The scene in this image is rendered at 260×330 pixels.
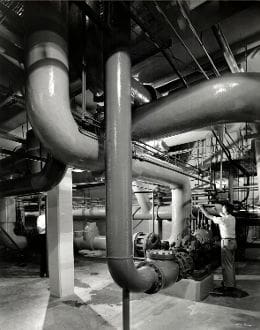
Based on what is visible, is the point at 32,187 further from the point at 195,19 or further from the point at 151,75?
the point at 195,19

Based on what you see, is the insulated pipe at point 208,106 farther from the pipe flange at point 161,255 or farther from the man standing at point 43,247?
the man standing at point 43,247

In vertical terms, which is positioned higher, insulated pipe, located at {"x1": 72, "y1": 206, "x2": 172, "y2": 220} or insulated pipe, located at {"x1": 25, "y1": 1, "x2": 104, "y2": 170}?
insulated pipe, located at {"x1": 25, "y1": 1, "x2": 104, "y2": 170}

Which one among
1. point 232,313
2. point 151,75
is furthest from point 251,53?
point 232,313

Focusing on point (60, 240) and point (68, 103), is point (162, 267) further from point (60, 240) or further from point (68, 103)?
point (68, 103)

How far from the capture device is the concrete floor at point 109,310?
149 inches

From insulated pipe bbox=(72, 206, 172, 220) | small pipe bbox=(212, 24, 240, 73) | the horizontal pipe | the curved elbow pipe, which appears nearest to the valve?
insulated pipe bbox=(72, 206, 172, 220)

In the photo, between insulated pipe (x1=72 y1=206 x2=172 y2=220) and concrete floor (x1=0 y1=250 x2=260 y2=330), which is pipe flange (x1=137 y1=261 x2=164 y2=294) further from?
insulated pipe (x1=72 y1=206 x2=172 y2=220)

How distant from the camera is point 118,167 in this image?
248cm

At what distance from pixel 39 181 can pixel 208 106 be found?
2.86m

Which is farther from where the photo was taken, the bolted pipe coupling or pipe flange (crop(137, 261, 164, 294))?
the bolted pipe coupling

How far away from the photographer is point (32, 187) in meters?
4.69

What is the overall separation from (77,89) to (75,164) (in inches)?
46.1

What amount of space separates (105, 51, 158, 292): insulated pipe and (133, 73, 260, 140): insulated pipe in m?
0.36

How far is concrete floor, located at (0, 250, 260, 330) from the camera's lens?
3793 mm
